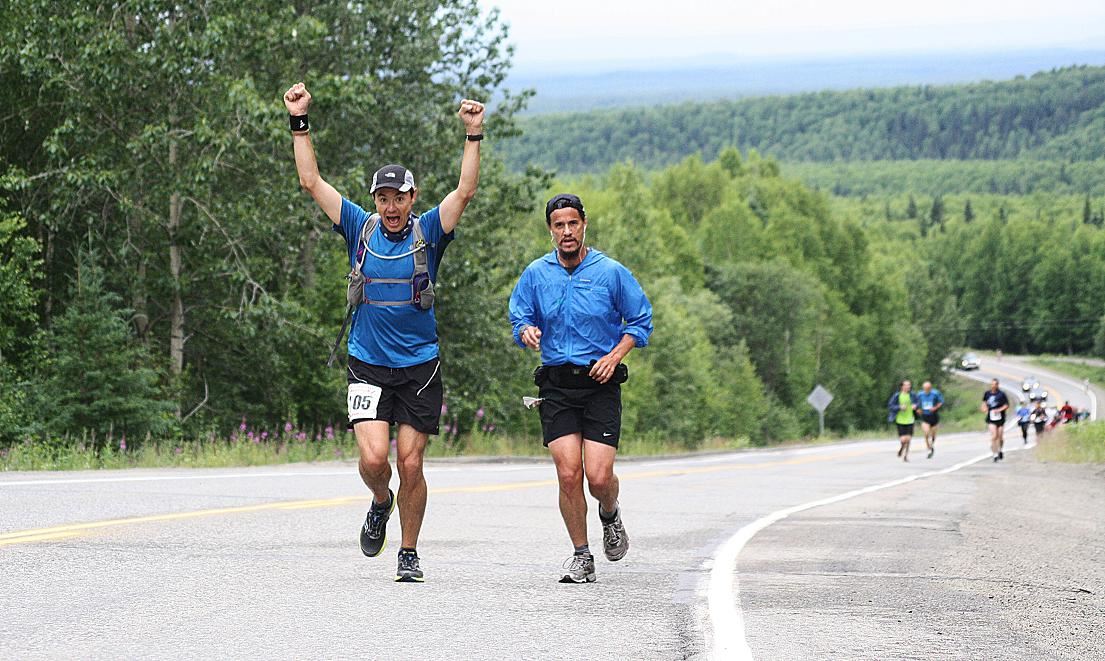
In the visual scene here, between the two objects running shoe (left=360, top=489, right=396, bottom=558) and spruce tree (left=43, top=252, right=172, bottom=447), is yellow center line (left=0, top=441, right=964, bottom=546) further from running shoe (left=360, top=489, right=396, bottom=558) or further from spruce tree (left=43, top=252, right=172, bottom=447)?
spruce tree (left=43, top=252, right=172, bottom=447)

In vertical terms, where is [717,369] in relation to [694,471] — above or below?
below

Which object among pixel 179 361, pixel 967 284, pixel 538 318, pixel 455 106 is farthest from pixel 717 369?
pixel 967 284

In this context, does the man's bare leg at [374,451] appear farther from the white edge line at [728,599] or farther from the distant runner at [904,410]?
the distant runner at [904,410]

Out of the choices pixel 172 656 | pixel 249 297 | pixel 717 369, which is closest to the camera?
pixel 172 656

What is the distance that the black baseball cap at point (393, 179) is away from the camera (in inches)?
297

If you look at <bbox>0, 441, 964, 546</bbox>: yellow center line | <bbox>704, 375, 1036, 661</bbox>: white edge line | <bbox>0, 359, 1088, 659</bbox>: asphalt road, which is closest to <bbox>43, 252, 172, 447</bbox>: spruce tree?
<bbox>0, 441, 964, 546</bbox>: yellow center line

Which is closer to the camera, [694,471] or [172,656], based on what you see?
[172,656]

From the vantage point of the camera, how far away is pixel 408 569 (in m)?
7.41

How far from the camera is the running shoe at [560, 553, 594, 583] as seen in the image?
7551 millimetres

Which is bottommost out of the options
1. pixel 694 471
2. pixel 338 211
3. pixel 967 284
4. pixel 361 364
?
pixel 967 284

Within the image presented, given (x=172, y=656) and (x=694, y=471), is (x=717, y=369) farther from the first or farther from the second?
(x=172, y=656)

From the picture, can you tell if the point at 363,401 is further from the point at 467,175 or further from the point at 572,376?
the point at 467,175

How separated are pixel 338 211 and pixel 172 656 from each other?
303cm

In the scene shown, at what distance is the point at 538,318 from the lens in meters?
8.02
